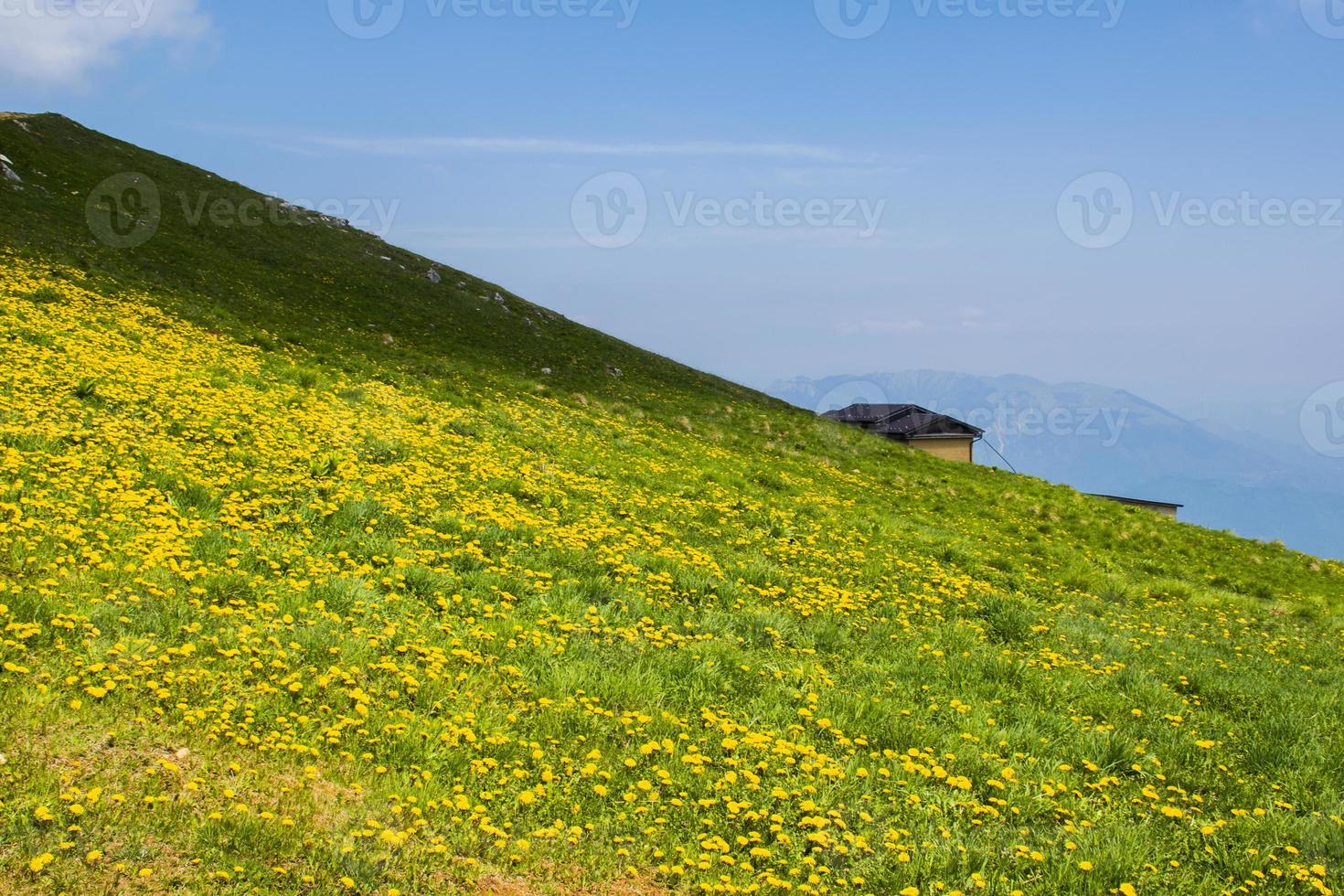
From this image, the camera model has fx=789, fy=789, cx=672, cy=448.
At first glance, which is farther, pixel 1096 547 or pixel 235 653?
pixel 1096 547

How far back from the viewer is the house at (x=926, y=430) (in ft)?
201

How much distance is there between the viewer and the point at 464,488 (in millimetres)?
15664

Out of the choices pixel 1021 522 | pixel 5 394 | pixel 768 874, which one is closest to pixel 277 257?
pixel 5 394

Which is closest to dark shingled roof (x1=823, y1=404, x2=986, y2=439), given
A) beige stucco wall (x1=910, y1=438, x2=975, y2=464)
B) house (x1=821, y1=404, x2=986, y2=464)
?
house (x1=821, y1=404, x2=986, y2=464)

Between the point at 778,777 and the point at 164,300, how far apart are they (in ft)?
91.0

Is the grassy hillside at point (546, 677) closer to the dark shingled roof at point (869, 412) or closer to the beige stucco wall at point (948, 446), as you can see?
the beige stucco wall at point (948, 446)

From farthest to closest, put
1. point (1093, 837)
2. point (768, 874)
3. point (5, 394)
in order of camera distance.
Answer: point (5, 394) → point (1093, 837) → point (768, 874)

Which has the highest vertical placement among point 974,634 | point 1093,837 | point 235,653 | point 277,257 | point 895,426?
point 895,426

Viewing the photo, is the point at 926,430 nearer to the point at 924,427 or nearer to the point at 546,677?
→ the point at 924,427

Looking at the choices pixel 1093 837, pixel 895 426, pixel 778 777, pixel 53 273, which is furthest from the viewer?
pixel 895 426

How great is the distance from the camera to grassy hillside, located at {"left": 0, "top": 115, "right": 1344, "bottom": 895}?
6.09m

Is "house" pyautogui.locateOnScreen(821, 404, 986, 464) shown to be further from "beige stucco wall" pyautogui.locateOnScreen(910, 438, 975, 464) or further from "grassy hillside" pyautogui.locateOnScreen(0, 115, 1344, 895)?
"grassy hillside" pyautogui.locateOnScreen(0, 115, 1344, 895)

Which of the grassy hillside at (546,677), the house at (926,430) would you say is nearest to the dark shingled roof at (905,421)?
the house at (926,430)

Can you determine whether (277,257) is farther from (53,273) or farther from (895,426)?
(895,426)
